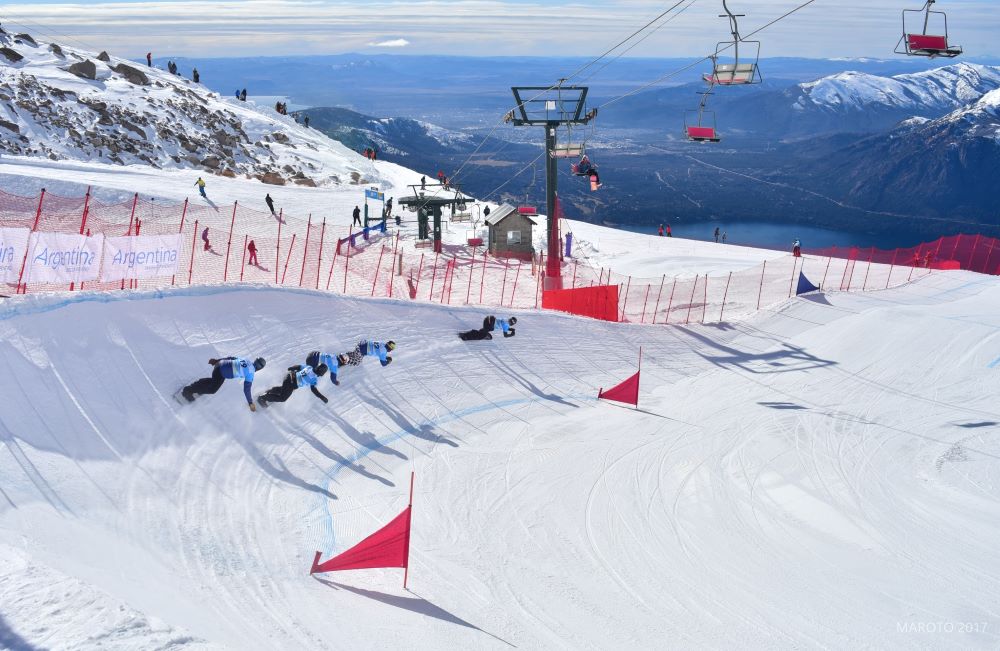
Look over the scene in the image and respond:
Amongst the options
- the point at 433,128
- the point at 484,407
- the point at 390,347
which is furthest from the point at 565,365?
the point at 433,128

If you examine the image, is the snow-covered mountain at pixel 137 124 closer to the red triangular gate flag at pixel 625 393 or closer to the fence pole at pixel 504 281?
the fence pole at pixel 504 281

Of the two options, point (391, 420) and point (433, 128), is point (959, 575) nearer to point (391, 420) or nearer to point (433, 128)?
point (391, 420)

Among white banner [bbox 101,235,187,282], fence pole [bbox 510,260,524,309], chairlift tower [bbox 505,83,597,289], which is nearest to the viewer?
white banner [bbox 101,235,187,282]

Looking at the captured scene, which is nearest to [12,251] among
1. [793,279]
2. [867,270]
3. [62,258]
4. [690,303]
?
[62,258]

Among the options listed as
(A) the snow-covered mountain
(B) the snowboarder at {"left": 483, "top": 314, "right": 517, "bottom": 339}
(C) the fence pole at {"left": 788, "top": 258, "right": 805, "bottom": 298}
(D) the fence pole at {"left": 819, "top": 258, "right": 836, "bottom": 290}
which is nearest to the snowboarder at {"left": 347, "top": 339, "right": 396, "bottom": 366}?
(B) the snowboarder at {"left": 483, "top": 314, "right": 517, "bottom": 339}

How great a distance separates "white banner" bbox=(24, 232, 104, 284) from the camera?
13.3 metres

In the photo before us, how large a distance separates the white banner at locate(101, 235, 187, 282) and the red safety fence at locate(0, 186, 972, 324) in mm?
328

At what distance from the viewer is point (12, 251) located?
1302cm

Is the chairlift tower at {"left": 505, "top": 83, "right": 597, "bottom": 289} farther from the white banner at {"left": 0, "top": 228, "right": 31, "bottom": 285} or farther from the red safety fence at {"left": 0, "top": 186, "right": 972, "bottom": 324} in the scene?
the white banner at {"left": 0, "top": 228, "right": 31, "bottom": 285}

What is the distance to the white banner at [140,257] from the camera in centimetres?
1440

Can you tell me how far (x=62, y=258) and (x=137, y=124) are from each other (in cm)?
2862

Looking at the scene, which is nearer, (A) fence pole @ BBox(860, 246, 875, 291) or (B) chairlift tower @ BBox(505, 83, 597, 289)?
(B) chairlift tower @ BBox(505, 83, 597, 289)

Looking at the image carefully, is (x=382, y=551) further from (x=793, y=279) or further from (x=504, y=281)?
(x=793, y=279)

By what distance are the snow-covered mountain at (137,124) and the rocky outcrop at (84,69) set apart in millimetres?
50
